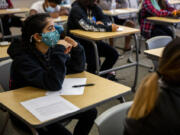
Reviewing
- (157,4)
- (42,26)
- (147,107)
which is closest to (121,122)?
(147,107)

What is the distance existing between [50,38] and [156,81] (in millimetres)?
1086

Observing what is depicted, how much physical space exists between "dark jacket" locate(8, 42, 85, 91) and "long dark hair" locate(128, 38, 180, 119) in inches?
29.7

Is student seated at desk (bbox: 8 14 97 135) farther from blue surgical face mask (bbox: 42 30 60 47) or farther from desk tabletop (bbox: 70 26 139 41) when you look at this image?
desk tabletop (bbox: 70 26 139 41)

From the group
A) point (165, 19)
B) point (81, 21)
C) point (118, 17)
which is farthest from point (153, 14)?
point (81, 21)

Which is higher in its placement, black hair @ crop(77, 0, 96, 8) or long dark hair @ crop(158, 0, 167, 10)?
black hair @ crop(77, 0, 96, 8)

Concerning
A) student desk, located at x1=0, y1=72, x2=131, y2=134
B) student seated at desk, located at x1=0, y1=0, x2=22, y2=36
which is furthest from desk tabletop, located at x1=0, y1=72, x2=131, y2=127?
student seated at desk, located at x1=0, y1=0, x2=22, y2=36

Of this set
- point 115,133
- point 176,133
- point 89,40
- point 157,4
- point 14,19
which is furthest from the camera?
point 14,19

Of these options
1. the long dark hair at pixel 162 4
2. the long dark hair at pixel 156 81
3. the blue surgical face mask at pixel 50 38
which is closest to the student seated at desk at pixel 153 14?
the long dark hair at pixel 162 4

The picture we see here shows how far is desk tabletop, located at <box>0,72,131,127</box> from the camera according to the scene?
1341 millimetres

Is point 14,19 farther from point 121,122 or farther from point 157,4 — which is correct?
point 121,122

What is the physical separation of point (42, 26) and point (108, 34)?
1.20 meters

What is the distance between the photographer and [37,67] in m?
1.61

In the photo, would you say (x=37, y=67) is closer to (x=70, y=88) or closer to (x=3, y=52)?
(x=70, y=88)

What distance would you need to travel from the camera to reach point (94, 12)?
332 centimetres
